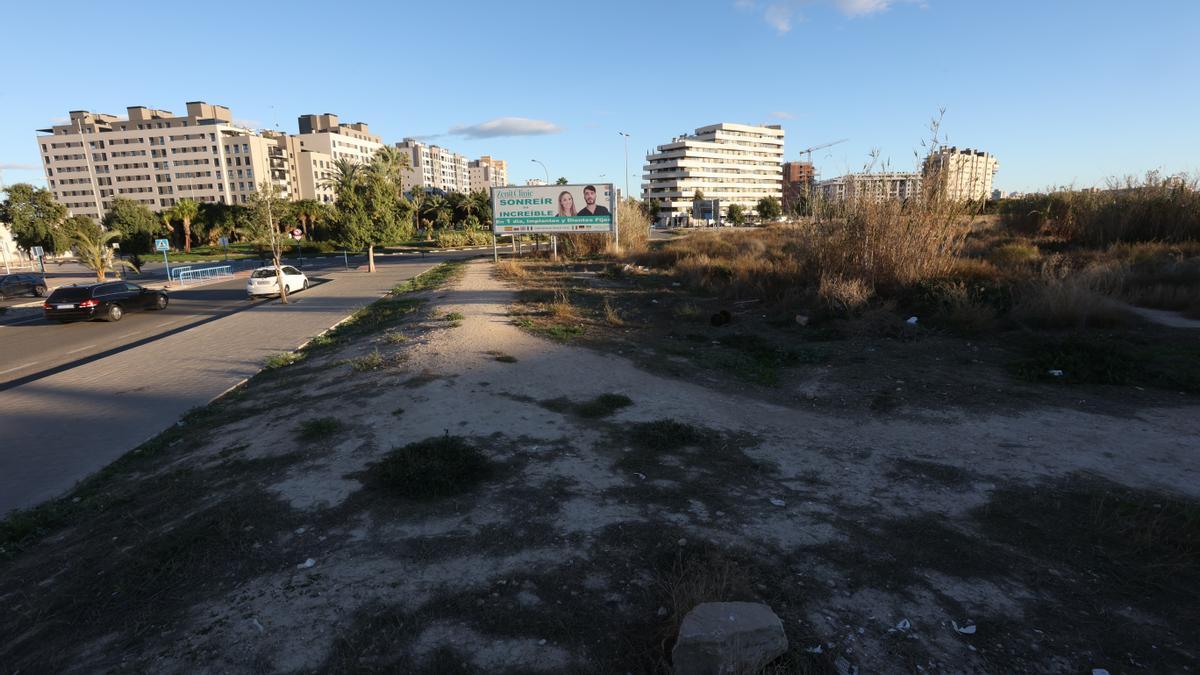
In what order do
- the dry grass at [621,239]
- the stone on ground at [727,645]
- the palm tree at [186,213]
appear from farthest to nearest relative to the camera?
the palm tree at [186,213] → the dry grass at [621,239] → the stone on ground at [727,645]

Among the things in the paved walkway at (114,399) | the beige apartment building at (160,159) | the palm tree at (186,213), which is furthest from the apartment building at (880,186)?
the beige apartment building at (160,159)

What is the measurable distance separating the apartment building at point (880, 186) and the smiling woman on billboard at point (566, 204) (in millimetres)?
25082

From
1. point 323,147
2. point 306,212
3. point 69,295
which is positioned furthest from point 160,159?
point 69,295

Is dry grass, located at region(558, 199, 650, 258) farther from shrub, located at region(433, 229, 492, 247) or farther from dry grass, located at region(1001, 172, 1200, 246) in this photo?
shrub, located at region(433, 229, 492, 247)

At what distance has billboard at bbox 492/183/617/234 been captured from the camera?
38281 millimetres

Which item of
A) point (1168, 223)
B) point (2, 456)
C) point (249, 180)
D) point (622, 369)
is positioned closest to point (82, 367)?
point (2, 456)

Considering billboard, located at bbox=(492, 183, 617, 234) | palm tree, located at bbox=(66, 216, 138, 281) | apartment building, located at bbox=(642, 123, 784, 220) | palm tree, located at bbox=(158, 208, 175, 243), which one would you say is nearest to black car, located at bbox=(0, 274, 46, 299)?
palm tree, located at bbox=(66, 216, 138, 281)

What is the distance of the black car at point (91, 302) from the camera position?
18.7 meters

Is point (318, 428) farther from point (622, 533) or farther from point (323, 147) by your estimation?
point (323, 147)

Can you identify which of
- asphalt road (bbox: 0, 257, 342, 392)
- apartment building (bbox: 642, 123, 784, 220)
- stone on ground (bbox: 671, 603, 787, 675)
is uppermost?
apartment building (bbox: 642, 123, 784, 220)

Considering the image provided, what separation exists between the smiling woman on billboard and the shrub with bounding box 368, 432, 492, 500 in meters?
34.1

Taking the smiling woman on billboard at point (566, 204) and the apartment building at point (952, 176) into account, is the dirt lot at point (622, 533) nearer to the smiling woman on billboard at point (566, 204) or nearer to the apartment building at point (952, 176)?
the apartment building at point (952, 176)

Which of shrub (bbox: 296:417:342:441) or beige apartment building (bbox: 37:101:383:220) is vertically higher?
beige apartment building (bbox: 37:101:383:220)

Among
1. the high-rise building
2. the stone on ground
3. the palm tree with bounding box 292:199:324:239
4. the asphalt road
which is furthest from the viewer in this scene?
the palm tree with bounding box 292:199:324:239
